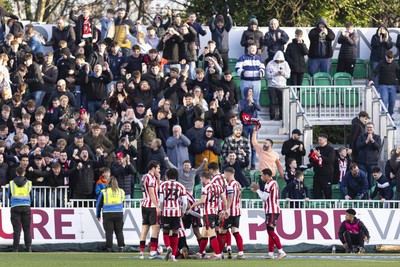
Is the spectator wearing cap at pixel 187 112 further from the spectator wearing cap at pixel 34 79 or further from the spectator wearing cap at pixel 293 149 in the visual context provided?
the spectator wearing cap at pixel 34 79

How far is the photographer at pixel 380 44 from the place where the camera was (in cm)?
3794

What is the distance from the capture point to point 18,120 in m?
33.4

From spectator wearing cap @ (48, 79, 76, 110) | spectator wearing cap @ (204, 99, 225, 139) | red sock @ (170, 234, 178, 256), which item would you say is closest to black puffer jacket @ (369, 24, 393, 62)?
spectator wearing cap @ (204, 99, 225, 139)

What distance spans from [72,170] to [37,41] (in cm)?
597

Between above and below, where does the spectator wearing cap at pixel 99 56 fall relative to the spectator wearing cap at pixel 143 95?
above

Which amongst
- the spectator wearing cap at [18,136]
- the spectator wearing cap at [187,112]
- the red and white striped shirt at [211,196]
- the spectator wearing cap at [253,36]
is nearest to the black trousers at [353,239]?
the red and white striped shirt at [211,196]

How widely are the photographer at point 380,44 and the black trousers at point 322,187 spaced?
18.9ft

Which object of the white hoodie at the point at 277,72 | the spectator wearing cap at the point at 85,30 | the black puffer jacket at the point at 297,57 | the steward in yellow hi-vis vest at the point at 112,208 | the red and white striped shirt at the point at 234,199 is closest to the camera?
the red and white striped shirt at the point at 234,199

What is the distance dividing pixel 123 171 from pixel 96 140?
125 centimetres

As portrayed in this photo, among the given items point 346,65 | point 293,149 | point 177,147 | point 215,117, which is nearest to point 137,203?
point 177,147

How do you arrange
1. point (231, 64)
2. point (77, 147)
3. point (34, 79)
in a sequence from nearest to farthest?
Answer: point (77, 147)
point (34, 79)
point (231, 64)

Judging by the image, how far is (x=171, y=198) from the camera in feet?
89.5

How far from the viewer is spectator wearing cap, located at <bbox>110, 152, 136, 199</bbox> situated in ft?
105

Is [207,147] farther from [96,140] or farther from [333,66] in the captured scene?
[333,66]
